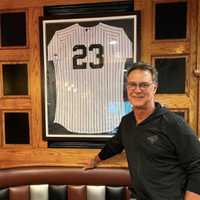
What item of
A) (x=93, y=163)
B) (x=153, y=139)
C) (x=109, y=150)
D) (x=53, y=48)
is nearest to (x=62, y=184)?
(x=93, y=163)

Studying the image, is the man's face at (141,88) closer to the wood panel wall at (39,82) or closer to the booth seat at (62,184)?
the wood panel wall at (39,82)

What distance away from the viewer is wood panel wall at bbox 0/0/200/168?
2.21 meters

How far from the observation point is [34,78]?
245cm

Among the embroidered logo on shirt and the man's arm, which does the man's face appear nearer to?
the embroidered logo on shirt

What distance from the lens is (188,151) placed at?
156 cm

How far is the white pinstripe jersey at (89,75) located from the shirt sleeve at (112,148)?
20 centimetres

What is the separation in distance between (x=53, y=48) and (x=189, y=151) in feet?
4.68

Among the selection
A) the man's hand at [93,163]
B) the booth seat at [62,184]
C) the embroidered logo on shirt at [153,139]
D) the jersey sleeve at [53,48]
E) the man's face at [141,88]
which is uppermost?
the jersey sleeve at [53,48]

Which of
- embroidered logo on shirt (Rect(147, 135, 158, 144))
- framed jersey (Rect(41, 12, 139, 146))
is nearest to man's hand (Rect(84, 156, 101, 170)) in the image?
framed jersey (Rect(41, 12, 139, 146))

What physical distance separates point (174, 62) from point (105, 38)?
59 cm

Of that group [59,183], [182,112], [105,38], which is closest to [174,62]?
[182,112]

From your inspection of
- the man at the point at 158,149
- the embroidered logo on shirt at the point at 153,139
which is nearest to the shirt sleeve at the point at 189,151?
the man at the point at 158,149

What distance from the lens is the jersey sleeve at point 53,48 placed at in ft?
7.86

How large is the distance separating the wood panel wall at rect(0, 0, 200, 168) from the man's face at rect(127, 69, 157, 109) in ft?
1.99
